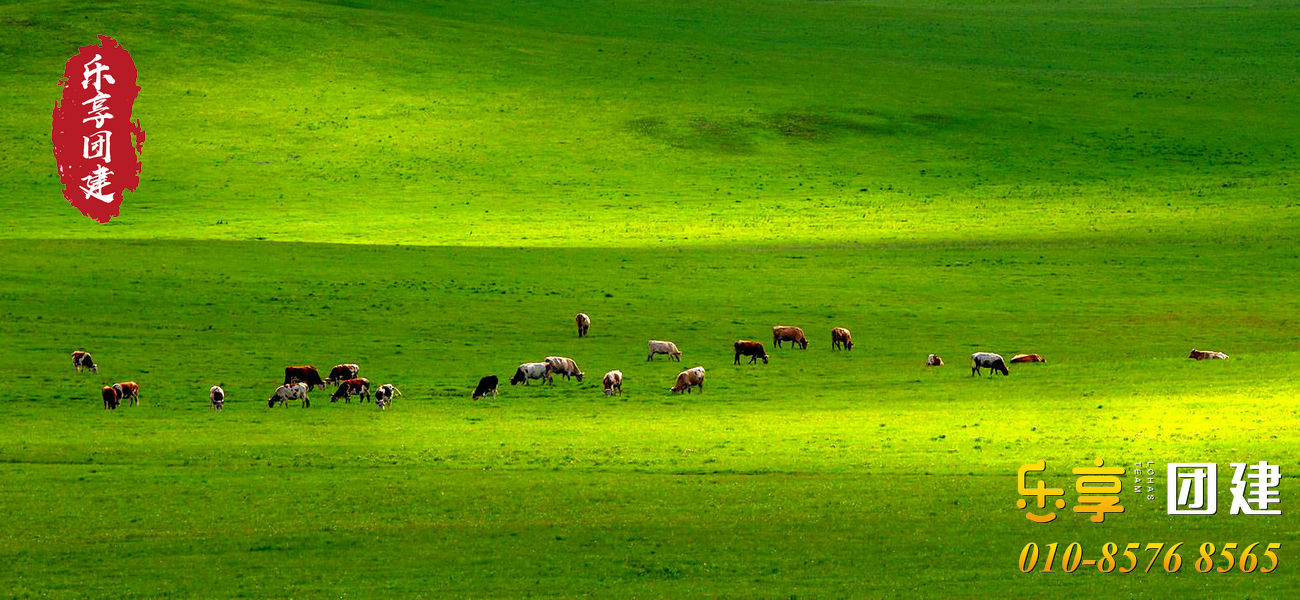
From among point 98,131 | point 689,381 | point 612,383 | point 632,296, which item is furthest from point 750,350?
point 98,131

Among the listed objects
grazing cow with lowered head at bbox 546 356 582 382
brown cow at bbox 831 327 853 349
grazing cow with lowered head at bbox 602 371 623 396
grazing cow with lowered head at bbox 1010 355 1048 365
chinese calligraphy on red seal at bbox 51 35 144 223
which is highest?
chinese calligraphy on red seal at bbox 51 35 144 223

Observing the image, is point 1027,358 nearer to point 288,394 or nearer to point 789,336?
point 789,336

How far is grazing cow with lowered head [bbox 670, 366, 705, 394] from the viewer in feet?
106

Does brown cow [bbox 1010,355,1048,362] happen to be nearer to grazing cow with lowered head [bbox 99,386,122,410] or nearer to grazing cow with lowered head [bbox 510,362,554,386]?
grazing cow with lowered head [bbox 510,362,554,386]

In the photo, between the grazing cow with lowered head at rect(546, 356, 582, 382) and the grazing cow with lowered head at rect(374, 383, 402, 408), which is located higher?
the grazing cow with lowered head at rect(546, 356, 582, 382)

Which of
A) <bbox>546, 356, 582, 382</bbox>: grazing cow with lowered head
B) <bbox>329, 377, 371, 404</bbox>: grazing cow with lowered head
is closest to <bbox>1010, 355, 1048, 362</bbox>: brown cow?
<bbox>546, 356, 582, 382</bbox>: grazing cow with lowered head

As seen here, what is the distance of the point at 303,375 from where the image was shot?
107 ft

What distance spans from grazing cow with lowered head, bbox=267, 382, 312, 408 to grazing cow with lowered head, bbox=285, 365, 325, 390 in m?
1.72

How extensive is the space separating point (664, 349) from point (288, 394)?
9.76 m

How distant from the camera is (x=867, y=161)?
7619 centimetres

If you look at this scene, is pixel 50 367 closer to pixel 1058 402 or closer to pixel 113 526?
pixel 113 526

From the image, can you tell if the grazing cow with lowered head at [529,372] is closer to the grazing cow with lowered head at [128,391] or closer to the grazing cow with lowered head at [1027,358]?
the grazing cow with lowered head at [128,391]

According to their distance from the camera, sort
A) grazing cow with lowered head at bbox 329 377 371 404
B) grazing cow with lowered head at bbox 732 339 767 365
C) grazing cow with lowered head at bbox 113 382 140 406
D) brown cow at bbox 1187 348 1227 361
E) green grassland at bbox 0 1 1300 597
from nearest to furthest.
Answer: green grassland at bbox 0 1 1300 597 < grazing cow with lowered head at bbox 113 382 140 406 < grazing cow with lowered head at bbox 329 377 371 404 < brown cow at bbox 1187 348 1227 361 < grazing cow with lowered head at bbox 732 339 767 365

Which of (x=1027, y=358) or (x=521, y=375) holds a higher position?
(x=1027, y=358)
